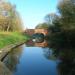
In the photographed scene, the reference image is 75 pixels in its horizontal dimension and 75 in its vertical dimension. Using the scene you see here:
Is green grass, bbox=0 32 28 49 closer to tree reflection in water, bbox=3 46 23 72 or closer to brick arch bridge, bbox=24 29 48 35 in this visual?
tree reflection in water, bbox=3 46 23 72

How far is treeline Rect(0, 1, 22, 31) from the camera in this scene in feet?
205

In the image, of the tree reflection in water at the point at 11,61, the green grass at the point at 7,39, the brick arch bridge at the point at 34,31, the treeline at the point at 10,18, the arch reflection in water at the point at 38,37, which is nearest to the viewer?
the tree reflection in water at the point at 11,61

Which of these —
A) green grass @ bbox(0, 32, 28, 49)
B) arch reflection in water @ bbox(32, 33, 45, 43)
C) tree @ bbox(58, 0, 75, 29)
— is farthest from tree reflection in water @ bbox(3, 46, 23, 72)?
arch reflection in water @ bbox(32, 33, 45, 43)

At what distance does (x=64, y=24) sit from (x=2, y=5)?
17088mm

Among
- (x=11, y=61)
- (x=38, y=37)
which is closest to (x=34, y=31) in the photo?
(x=38, y=37)

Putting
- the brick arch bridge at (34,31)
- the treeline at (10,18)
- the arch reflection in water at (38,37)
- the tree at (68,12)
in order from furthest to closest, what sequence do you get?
1. the brick arch bridge at (34,31)
2. the arch reflection in water at (38,37)
3. the treeline at (10,18)
4. the tree at (68,12)

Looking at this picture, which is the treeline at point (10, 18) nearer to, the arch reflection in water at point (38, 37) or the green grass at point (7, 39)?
the arch reflection in water at point (38, 37)

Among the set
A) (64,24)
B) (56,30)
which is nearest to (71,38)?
(64,24)

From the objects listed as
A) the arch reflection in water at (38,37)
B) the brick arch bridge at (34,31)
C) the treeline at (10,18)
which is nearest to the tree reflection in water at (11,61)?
the treeline at (10,18)

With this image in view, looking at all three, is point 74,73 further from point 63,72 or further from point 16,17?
point 16,17

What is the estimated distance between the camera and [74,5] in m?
41.6

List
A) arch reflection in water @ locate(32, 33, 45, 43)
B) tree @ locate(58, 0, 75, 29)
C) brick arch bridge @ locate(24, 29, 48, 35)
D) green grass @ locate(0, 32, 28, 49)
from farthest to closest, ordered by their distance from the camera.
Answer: brick arch bridge @ locate(24, 29, 48, 35) < arch reflection in water @ locate(32, 33, 45, 43) < tree @ locate(58, 0, 75, 29) < green grass @ locate(0, 32, 28, 49)

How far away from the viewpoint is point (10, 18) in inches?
2667

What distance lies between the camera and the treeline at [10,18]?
62.5m
